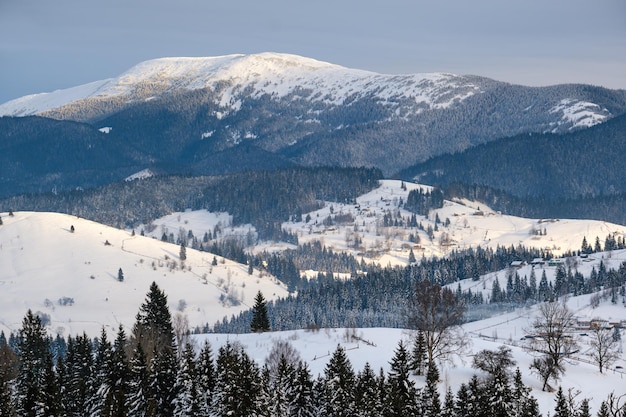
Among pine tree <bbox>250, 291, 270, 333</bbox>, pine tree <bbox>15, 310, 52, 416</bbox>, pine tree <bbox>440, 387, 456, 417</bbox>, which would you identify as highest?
pine tree <bbox>250, 291, 270, 333</bbox>

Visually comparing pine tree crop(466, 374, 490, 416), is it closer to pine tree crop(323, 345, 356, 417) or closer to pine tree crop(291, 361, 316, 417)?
pine tree crop(323, 345, 356, 417)

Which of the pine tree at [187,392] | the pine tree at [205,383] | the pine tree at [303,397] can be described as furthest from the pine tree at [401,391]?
the pine tree at [187,392]

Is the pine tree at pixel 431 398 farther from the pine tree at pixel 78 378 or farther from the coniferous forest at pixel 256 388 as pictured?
the pine tree at pixel 78 378

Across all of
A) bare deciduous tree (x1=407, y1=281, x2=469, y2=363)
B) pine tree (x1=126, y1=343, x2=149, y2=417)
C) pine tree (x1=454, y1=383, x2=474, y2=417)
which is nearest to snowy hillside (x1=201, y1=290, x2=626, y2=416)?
bare deciduous tree (x1=407, y1=281, x2=469, y2=363)

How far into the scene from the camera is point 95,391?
92438 mm

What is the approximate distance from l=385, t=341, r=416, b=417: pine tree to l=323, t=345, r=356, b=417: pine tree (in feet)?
11.3

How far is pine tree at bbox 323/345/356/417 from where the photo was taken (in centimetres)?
7894

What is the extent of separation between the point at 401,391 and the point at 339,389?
583cm

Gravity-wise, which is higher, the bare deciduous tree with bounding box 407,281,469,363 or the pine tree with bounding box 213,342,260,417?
the bare deciduous tree with bounding box 407,281,469,363

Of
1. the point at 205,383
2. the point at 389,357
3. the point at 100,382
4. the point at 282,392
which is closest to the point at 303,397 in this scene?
the point at 282,392

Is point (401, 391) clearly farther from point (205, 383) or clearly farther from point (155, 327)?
point (155, 327)

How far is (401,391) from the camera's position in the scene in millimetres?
81812

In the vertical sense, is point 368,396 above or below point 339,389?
below

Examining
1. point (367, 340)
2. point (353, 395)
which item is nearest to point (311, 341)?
point (367, 340)
